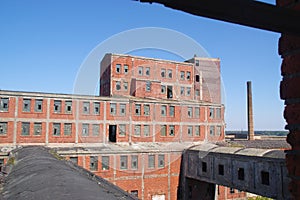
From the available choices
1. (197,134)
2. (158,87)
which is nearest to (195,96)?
(158,87)

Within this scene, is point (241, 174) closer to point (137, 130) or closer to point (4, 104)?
point (137, 130)

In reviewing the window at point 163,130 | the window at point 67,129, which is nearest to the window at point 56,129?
the window at point 67,129

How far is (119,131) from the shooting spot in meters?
30.8

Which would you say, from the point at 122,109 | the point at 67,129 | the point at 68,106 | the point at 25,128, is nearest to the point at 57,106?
the point at 68,106

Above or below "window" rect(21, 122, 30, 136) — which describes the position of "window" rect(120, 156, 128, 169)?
below

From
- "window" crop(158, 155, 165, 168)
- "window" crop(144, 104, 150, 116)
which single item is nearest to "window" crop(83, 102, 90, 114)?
"window" crop(144, 104, 150, 116)

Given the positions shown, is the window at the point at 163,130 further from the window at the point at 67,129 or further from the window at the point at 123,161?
the window at the point at 67,129

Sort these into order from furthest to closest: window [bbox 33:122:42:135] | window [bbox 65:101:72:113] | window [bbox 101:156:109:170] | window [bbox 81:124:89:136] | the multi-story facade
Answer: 1. window [bbox 81:124:89:136]
2. window [bbox 65:101:72:113]
3. window [bbox 33:122:42:135]
4. window [bbox 101:156:109:170]
5. the multi-story facade

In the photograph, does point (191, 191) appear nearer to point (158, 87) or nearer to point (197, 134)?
point (197, 134)

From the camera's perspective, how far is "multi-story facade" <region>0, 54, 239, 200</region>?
26.8m

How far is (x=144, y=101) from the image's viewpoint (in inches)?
1286

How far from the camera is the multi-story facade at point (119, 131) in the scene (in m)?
26.8

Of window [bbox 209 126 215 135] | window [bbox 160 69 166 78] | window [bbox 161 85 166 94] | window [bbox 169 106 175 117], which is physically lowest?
window [bbox 209 126 215 135]

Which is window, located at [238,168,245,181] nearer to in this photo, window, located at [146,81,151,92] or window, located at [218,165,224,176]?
window, located at [218,165,224,176]
